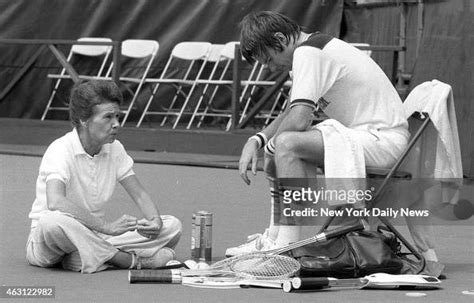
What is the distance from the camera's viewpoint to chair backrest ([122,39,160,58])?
13.5m

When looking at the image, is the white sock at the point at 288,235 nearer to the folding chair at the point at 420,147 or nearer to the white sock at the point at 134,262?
the folding chair at the point at 420,147

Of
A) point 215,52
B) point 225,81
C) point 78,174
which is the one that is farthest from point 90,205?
point 215,52

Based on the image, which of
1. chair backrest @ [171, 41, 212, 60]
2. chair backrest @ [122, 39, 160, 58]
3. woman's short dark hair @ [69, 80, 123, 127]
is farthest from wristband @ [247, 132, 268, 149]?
chair backrest @ [122, 39, 160, 58]

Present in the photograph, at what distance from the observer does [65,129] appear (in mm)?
12883

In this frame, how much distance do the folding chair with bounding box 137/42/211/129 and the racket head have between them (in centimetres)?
742

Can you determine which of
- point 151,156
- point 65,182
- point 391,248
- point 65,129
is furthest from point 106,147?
point 65,129

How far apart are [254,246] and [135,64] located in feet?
26.0

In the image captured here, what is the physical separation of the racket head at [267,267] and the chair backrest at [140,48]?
7971mm

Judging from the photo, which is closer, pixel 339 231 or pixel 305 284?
pixel 305 284

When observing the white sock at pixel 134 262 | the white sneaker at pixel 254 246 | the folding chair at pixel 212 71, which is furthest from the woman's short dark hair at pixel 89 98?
the folding chair at pixel 212 71

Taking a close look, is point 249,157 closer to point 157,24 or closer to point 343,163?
point 343,163

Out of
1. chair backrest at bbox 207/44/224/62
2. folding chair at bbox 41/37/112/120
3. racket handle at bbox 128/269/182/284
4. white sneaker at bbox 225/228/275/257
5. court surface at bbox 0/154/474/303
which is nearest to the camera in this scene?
court surface at bbox 0/154/474/303

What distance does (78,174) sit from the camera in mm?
5934

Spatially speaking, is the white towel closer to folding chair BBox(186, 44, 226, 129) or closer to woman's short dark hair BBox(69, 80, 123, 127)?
woman's short dark hair BBox(69, 80, 123, 127)
